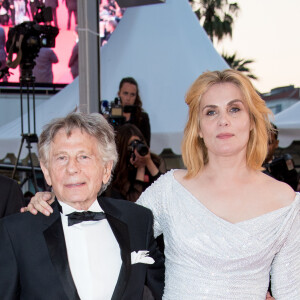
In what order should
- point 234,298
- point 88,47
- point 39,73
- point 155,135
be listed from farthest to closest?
point 39,73 → point 155,135 → point 88,47 → point 234,298

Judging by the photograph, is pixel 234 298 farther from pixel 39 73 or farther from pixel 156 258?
pixel 39 73

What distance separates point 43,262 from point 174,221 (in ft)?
2.02

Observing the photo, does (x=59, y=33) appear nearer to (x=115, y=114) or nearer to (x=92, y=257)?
(x=115, y=114)

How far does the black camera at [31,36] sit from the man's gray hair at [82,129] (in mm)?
3071

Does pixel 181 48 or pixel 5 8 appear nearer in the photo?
pixel 181 48

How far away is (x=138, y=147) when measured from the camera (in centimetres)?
320

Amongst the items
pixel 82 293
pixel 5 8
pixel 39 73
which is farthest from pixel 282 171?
pixel 5 8

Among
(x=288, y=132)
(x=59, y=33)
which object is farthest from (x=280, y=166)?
(x=59, y=33)

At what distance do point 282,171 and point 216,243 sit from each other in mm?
2203

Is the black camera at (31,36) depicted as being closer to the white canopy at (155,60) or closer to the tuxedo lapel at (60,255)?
the white canopy at (155,60)

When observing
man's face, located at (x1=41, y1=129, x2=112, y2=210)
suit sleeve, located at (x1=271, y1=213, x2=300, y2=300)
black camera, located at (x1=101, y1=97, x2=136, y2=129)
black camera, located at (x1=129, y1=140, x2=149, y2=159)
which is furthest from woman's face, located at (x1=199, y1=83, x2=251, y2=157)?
black camera, located at (x1=101, y1=97, x2=136, y2=129)

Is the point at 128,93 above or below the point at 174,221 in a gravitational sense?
above

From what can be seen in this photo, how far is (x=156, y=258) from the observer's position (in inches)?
75.3

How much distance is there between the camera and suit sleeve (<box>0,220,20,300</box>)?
1.51 meters
